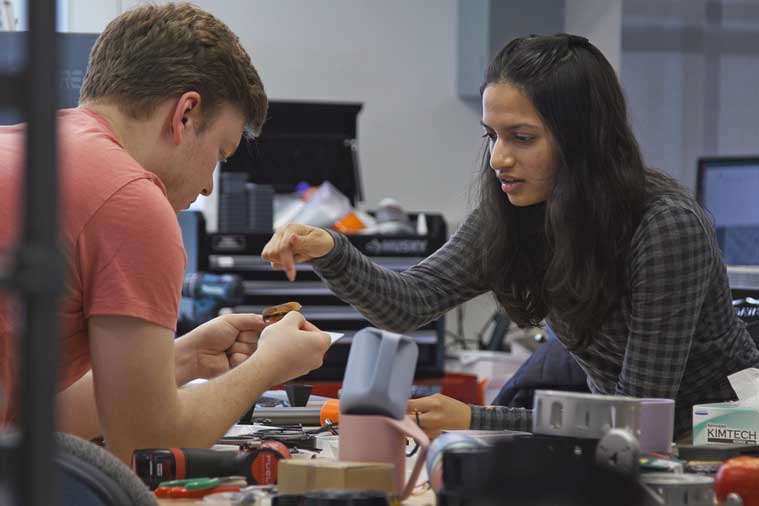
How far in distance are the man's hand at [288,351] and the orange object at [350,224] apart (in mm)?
2775

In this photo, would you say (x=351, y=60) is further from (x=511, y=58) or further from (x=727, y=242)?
(x=511, y=58)

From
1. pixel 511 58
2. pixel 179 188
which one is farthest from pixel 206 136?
pixel 511 58

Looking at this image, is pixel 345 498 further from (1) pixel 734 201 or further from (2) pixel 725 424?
(1) pixel 734 201

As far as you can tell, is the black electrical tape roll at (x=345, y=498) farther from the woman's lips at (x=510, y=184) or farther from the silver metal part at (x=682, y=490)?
the woman's lips at (x=510, y=184)

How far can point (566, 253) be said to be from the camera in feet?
5.65

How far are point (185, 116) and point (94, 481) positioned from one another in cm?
67

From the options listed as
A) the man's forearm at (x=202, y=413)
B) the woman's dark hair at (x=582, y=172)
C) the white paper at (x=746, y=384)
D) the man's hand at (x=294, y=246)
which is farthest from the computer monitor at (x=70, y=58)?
the white paper at (x=746, y=384)

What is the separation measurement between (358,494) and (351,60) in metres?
4.48

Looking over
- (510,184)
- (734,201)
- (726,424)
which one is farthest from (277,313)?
(734,201)

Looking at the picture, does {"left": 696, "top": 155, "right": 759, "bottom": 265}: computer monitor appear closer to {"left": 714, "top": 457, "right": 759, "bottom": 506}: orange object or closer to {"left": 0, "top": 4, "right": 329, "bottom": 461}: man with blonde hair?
{"left": 0, "top": 4, "right": 329, "bottom": 461}: man with blonde hair

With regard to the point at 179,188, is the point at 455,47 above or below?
above

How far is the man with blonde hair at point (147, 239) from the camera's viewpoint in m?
1.20

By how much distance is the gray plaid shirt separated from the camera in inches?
63.3

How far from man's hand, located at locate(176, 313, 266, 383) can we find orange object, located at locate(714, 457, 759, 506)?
73 centimetres
